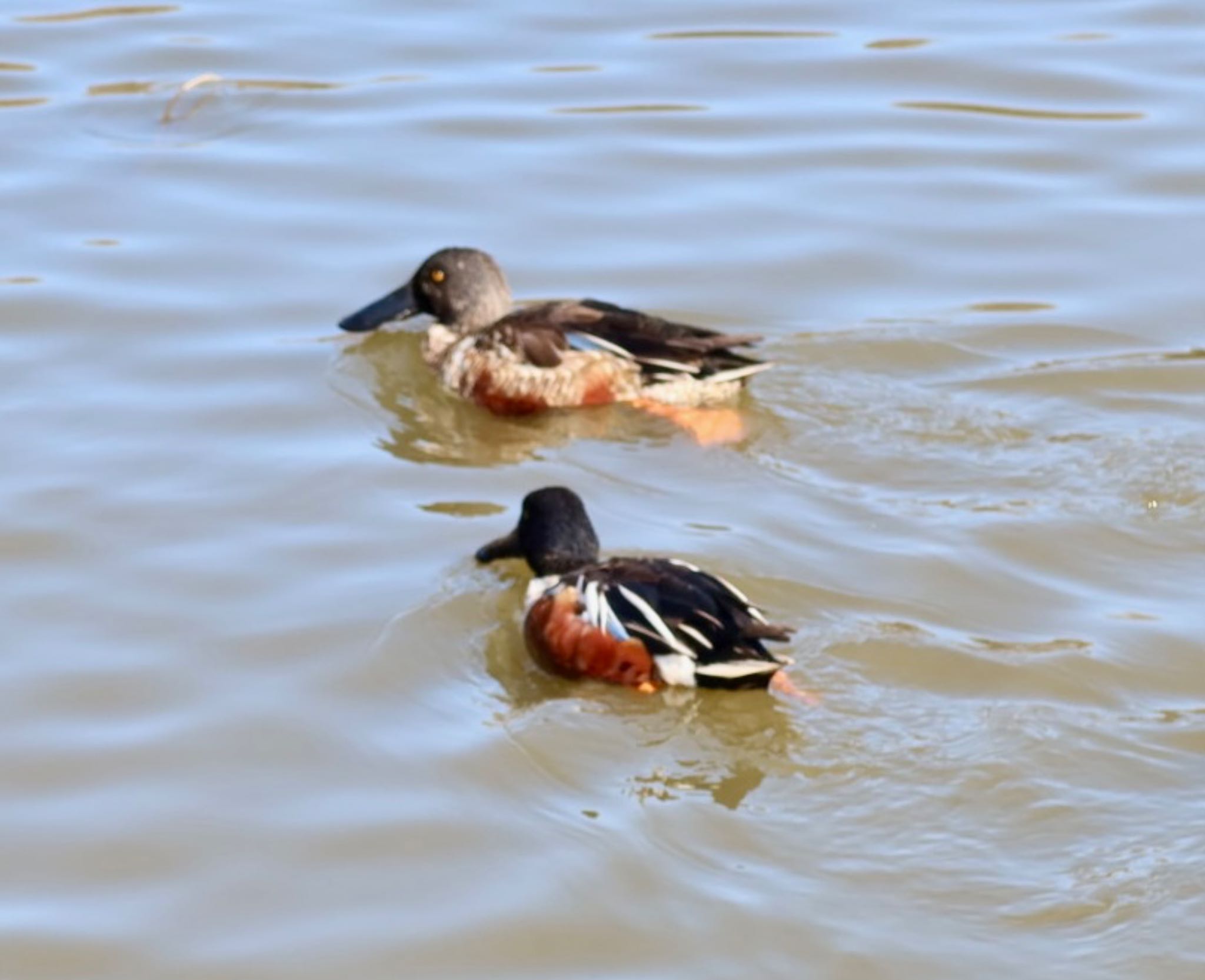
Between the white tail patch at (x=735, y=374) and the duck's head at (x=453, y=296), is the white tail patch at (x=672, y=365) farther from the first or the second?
the duck's head at (x=453, y=296)

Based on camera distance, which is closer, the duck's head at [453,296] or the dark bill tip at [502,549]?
the dark bill tip at [502,549]

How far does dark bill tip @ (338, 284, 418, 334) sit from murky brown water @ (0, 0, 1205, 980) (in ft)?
0.70

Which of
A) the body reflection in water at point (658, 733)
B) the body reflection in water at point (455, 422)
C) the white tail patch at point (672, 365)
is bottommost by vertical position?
the body reflection in water at point (658, 733)

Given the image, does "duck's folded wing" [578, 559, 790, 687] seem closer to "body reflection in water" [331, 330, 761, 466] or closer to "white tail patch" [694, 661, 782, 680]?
"white tail patch" [694, 661, 782, 680]

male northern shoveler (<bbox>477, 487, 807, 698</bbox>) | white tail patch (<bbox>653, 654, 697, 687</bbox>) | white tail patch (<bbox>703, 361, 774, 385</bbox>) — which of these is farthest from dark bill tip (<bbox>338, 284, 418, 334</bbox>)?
white tail patch (<bbox>653, 654, 697, 687</bbox>)

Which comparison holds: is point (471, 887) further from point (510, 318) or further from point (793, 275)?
point (793, 275)

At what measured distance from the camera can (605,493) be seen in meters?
9.62

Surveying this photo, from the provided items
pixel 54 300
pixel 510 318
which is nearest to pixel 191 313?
pixel 54 300

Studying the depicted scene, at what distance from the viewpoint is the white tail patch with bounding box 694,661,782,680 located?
25.0 feet

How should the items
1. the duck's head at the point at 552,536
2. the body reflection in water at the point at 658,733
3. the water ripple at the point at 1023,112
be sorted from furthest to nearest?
the water ripple at the point at 1023,112 < the duck's head at the point at 552,536 < the body reflection in water at the point at 658,733

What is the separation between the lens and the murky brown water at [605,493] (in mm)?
6660

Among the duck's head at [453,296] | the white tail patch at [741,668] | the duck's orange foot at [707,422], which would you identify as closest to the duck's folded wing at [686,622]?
the white tail patch at [741,668]

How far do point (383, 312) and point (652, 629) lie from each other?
3.72 meters

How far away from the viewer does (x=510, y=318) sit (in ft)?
35.4
